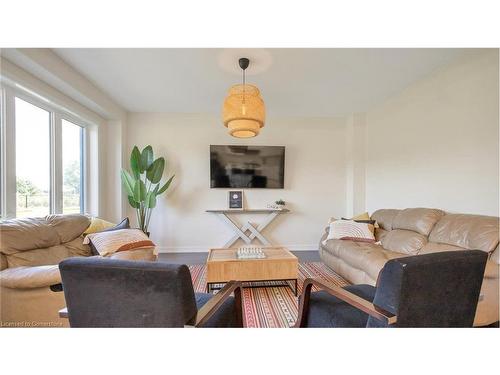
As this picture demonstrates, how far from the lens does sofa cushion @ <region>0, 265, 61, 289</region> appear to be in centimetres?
134

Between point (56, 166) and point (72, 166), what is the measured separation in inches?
13.0

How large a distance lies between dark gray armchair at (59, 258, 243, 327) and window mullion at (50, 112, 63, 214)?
2.29 meters

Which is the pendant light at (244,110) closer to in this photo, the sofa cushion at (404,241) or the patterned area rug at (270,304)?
the patterned area rug at (270,304)

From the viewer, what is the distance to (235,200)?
12.1 feet

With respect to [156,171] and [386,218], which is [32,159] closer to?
[156,171]

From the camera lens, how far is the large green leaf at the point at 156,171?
326 cm

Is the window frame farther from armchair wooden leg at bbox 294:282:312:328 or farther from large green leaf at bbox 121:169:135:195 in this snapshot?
armchair wooden leg at bbox 294:282:312:328

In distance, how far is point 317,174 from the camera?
388 centimetres

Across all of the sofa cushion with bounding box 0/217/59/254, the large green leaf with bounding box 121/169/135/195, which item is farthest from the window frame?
the large green leaf with bounding box 121/169/135/195

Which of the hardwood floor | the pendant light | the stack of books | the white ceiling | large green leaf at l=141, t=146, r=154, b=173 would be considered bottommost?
the hardwood floor

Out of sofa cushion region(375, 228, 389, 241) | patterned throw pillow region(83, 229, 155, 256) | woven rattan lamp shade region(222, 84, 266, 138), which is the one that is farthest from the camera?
sofa cushion region(375, 228, 389, 241)

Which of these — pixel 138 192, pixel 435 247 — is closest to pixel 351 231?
pixel 435 247

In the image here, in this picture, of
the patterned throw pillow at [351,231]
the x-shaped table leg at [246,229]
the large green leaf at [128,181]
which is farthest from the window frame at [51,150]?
the patterned throw pillow at [351,231]
